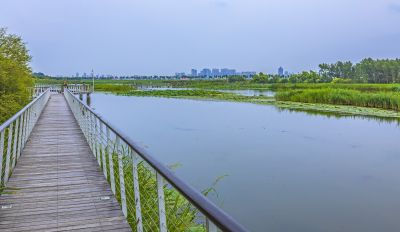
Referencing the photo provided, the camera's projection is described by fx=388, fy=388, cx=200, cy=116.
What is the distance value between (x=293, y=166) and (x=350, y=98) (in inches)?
728

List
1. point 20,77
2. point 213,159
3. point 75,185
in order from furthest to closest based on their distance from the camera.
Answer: point 20,77 < point 213,159 < point 75,185

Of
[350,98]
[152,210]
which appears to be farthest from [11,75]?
[350,98]

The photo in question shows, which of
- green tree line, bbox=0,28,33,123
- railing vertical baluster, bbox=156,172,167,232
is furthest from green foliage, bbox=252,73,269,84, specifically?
railing vertical baluster, bbox=156,172,167,232

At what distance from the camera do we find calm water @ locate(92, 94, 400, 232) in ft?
23.1

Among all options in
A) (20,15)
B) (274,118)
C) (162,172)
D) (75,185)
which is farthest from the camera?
(20,15)

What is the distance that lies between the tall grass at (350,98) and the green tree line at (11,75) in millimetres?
20201

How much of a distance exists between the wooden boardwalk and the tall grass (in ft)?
71.9

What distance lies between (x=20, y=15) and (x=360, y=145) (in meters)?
23.6

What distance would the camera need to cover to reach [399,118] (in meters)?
18.9

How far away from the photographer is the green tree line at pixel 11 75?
1370 cm

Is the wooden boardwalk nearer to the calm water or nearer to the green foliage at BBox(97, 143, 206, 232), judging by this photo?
the green foliage at BBox(97, 143, 206, 232)

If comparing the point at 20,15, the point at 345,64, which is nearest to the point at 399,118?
the point at 20,15

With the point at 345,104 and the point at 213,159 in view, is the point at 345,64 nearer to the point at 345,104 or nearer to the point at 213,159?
the point at 345,104

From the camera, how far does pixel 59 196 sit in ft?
14.2
